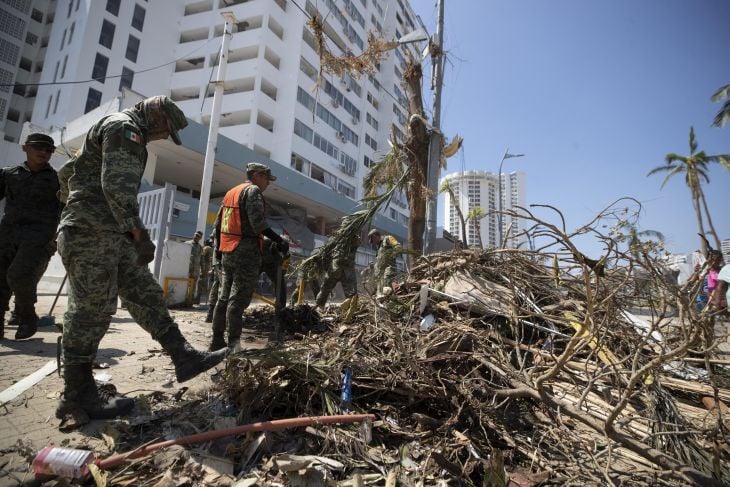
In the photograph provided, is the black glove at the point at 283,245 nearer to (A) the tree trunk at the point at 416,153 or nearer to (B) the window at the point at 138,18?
(A) the tree trunk at the point at 416,153

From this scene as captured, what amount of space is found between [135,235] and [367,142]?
1512 inches

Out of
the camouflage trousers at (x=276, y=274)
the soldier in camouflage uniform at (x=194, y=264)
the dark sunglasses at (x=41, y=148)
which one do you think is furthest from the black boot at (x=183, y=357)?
the soldier in camouflage uniform at (x=194, y=264)

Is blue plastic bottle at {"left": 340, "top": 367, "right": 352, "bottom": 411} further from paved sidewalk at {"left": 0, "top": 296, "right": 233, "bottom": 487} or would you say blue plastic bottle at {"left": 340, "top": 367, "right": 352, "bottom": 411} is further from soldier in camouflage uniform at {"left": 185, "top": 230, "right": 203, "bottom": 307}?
soldier in camouflage uniform at {"left": 185, "top": 230, "right": 203, "bottom": 307}

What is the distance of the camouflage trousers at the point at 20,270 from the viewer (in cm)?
297

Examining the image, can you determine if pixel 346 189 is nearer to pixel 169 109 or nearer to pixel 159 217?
pixel 159 217

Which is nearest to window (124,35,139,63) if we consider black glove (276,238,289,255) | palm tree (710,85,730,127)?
black glove (276,238,289,255)

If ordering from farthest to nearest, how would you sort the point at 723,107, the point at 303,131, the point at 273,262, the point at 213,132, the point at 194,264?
1. the point at 303,131
2. the point at 723,107
3. the point at 213,132
4. the point at 194,264
5. the point at 273,262

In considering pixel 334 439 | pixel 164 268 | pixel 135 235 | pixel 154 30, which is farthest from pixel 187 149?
pixel 154 30

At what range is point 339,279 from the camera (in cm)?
560

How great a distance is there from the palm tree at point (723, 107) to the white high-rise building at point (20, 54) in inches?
1961

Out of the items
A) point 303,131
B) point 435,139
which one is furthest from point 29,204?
point 303,131

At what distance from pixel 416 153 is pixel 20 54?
4229 centimetres

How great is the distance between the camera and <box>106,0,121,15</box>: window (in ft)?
80.9

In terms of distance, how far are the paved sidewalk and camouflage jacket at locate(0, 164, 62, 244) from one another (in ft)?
3.34
